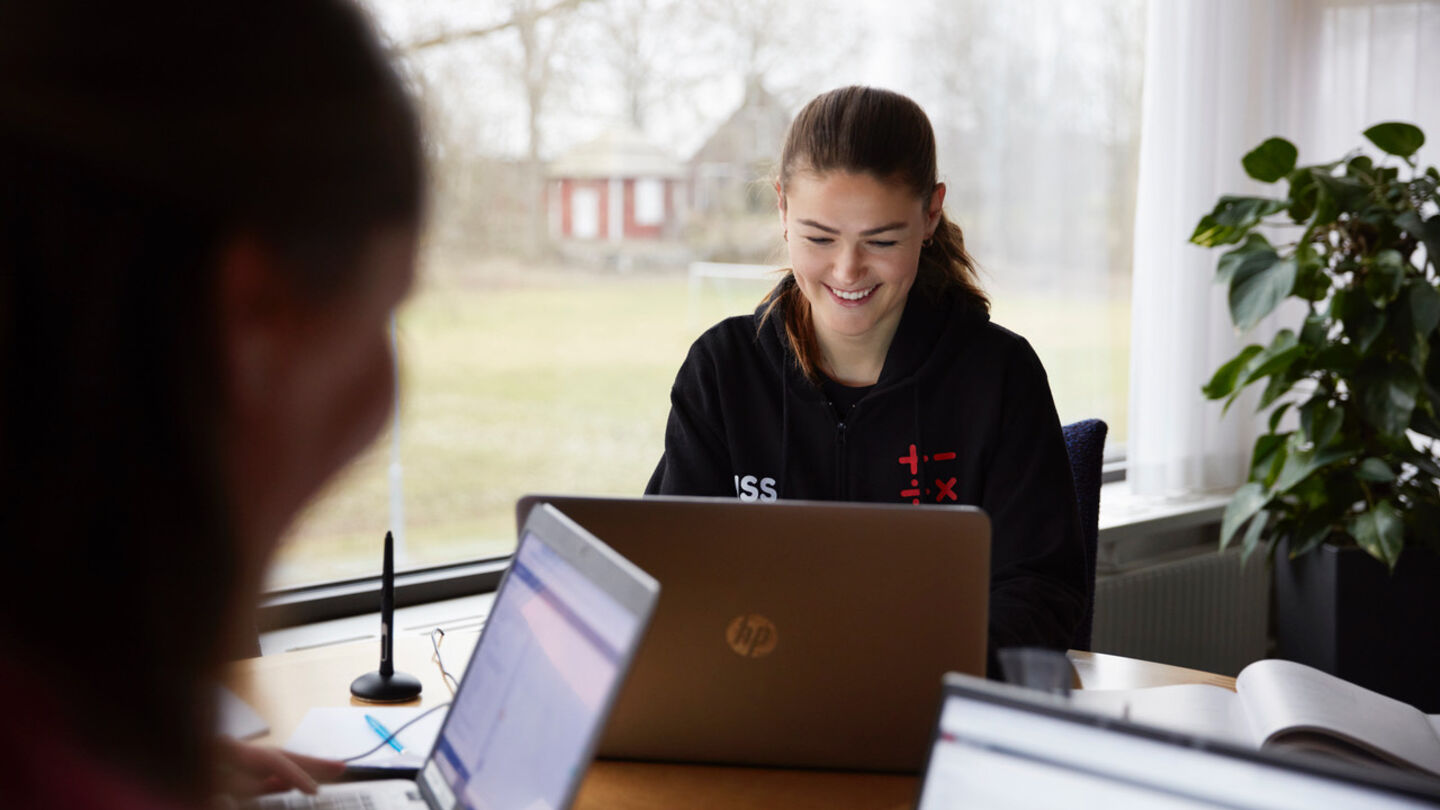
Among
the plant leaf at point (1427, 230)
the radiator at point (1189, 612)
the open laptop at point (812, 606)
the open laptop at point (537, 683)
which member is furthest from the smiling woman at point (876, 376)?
the radiator at point (1189, 612)

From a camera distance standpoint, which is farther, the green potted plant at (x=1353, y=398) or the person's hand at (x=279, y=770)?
the green potted plant at (x=1353, y=398)

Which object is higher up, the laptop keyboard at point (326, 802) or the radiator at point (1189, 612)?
the laptop keyboard at point (326, 802)

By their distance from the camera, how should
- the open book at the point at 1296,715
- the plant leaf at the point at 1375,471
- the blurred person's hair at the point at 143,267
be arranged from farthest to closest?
the plant leaf at the point at 1375,471, the open book at the point at 1296,715, the blurred person's hair at the point at 143,267

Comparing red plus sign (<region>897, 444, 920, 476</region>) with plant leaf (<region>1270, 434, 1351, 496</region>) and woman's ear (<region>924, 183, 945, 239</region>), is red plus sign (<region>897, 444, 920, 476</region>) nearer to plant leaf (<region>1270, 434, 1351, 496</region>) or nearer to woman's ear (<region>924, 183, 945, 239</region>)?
woman's ear (<region>924, 183, 945, 239</region>)

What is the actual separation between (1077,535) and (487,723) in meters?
0.92

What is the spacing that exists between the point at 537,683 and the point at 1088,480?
48.5 inches

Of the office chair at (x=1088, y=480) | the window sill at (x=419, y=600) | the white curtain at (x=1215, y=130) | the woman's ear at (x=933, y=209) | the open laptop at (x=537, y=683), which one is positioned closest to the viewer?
the open laptop at (x=537, y=683)

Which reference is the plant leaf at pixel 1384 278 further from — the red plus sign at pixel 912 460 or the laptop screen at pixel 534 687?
the laptop screen at pixel 534 687

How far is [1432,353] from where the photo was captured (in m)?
2.72

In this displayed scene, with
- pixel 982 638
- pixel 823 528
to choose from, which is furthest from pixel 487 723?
pixel 982 638

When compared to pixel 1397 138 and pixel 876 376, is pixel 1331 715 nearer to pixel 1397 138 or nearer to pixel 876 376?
pixel 876 376

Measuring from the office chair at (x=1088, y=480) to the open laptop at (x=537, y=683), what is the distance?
108 cm

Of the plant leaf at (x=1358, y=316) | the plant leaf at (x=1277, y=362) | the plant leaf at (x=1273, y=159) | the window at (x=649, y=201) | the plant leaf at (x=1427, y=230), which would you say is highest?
the plant leaf at (x=1273, y=159)

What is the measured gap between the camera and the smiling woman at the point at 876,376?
1663 millimetres
